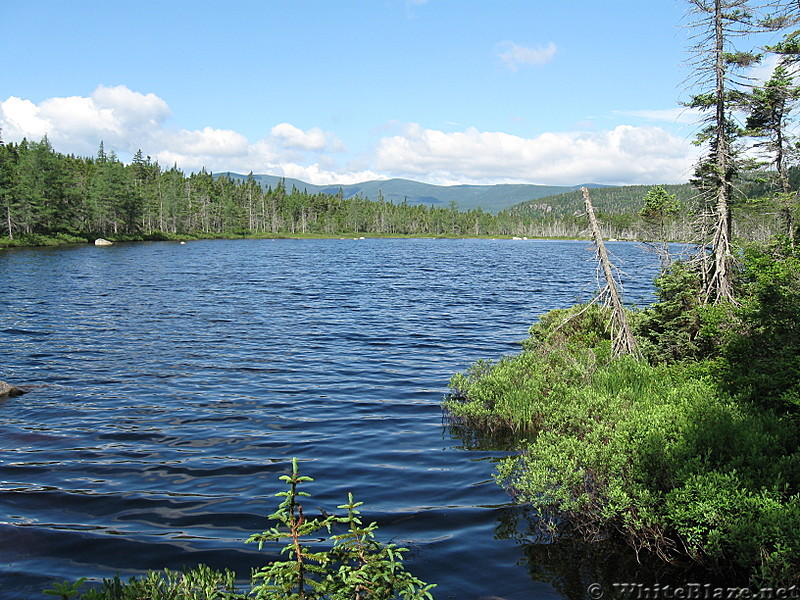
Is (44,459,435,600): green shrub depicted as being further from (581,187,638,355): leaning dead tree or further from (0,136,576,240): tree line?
(0,136,576,240): tree line

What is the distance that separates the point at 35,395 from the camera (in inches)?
627

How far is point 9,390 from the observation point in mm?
15852

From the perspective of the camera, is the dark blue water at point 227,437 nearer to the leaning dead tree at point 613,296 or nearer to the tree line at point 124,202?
the leaning dead tree at point 613,296

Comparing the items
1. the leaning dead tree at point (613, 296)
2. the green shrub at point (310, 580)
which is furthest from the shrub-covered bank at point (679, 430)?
the green shrub at point (310, 580)

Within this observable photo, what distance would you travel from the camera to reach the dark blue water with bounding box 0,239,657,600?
8.45 m

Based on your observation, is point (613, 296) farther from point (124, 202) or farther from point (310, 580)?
point (124, 202)

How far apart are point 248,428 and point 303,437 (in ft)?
4.80

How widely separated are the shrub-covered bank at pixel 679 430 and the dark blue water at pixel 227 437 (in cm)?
134

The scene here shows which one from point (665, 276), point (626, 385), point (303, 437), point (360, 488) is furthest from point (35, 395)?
point (665, 276)

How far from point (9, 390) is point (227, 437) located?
7.45 metres

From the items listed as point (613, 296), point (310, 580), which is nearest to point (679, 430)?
point (613, 296)

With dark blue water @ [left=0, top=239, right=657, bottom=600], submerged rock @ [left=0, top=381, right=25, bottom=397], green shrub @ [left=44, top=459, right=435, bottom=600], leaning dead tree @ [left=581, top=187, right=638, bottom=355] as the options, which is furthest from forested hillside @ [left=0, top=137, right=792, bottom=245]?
submerged rock @ [left=0, top=381, right=25, bottom=397]

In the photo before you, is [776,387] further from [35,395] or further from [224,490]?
[35,395]

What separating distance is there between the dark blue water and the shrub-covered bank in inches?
52.6
